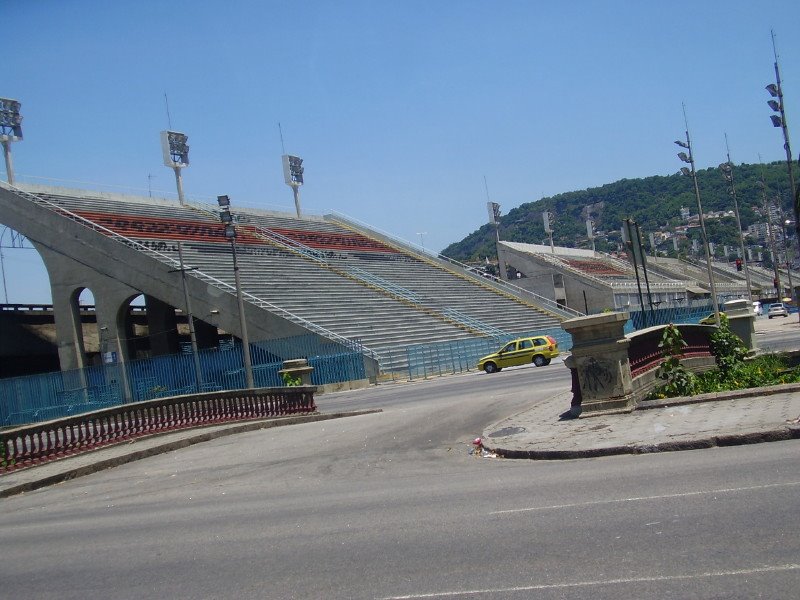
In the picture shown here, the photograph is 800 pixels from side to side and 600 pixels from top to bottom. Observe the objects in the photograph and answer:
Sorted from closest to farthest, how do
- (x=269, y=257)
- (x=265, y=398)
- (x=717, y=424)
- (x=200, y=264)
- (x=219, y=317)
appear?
(x=717, y=424), (x=265, y=398), (x=219, y=317), (x=200, y=264), (x=269, y=257)

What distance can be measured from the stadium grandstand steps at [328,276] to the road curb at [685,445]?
30.7 meters

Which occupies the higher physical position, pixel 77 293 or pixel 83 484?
pixel 77 293

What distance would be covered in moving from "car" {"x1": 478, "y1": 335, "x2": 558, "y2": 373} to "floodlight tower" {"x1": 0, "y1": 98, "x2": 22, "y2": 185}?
30.0 metres

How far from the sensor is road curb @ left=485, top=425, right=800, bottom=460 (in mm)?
9859

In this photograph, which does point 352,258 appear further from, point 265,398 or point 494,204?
point 265,398

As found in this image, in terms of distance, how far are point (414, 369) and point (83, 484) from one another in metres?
27.7

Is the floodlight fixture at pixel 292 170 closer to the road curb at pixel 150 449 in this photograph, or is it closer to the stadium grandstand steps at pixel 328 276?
the stadium grandstand steps at pixel 328 276

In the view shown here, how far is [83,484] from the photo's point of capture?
14.6m

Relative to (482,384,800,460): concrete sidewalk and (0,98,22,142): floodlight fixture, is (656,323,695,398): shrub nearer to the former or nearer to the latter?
(482,384,800,460): concrete sidewalk

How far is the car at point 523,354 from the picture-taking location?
39688mm

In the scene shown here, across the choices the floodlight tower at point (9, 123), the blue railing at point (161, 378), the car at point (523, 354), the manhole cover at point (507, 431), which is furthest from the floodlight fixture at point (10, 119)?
the manhole cover at point (507, 431)

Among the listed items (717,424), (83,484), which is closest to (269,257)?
(83,484)

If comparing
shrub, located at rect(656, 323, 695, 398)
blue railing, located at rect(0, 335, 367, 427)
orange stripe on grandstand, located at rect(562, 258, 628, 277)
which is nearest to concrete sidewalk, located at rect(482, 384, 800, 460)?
shrub, located at rect(656, 323, 695, 398)

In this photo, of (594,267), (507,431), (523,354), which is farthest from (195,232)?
(594,267)
